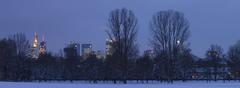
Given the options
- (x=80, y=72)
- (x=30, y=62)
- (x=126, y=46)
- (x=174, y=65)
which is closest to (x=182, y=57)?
(x=174, y=65)

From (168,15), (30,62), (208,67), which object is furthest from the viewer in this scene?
(208,67)

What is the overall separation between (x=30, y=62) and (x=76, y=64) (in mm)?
10164

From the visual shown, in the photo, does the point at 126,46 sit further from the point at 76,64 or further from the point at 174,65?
the point at 76,64

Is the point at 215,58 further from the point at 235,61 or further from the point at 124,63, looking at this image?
the point at 124,63

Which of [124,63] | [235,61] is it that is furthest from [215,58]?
[124,63]

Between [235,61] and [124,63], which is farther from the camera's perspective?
[235,61]

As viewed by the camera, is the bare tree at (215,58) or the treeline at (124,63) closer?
the treeline at (124,63)

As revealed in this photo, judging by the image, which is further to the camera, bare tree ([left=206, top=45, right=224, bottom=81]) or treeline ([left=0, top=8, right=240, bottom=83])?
bare tree ([left=206, top=45, right=224, bottom=81])

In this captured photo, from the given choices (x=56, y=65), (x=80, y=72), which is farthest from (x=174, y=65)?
(x=56, y=65)

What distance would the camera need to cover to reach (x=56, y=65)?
111 metres

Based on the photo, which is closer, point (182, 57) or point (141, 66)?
point (182, 57)

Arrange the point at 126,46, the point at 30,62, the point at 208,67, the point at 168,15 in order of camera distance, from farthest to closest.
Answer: the point at 208,67, the point at 30,62, the point at 168,15, the point at 126,46

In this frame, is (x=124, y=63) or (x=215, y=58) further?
(x=215, y=58)

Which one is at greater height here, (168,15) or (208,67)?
(168,15)
